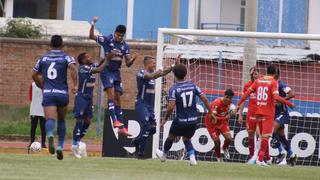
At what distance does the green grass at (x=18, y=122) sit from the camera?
118 ft

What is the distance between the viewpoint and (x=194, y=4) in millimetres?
55500

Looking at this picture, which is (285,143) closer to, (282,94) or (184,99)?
(282,94)

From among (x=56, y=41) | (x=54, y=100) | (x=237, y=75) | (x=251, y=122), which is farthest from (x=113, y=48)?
(x=237, y=75)

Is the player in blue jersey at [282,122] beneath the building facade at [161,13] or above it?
beneath

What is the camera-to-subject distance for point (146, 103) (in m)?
24.5

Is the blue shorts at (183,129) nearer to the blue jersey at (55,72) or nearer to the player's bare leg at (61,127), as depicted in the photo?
the player's bare leg at (61,127)

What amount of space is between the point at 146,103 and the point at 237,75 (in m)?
4.63

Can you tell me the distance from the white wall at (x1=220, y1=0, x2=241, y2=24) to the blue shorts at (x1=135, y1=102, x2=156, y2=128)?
32.8m

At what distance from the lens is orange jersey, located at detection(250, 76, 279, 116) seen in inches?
925

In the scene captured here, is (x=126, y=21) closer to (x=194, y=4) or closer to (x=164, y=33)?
(x=194, y=4)

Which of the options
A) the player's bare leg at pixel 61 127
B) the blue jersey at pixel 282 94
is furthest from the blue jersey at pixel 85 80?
the blue jersey at pixel 282 94

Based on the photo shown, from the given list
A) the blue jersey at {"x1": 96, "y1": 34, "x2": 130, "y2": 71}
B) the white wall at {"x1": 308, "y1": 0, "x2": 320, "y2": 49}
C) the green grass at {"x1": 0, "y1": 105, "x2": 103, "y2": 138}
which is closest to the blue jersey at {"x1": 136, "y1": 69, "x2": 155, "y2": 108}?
the blue jersey at {"x1": 96, "y1": 34, "x2": 130, "y2": 71}

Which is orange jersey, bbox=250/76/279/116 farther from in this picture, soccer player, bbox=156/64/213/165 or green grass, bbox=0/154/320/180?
soccer player, bbox=156/64/213/165

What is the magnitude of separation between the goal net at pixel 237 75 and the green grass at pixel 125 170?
4.56 m
